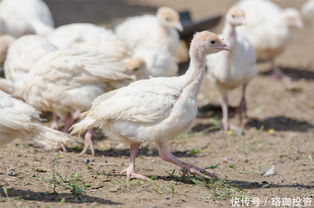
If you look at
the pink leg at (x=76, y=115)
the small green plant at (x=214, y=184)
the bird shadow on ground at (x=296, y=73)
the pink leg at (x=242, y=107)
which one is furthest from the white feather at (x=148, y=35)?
the small green plant at (x=214, y=184)

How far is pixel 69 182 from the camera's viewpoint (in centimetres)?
615

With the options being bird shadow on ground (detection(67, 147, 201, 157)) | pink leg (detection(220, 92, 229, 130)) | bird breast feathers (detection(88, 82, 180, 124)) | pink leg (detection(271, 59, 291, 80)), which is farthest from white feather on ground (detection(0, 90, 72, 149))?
pink leg (detection(271, 59, 291, 80))

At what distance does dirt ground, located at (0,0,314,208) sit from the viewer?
580cm

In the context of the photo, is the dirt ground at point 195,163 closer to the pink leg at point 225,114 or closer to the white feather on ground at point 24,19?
the pink leg at point 225,114

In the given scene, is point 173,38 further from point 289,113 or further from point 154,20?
point 289,113

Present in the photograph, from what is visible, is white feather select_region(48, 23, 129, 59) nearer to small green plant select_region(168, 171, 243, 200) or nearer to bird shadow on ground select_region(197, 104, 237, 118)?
bird shadow on ground select_region(197, 104, 237, 118)

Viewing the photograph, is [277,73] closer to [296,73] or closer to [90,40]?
[296,73]

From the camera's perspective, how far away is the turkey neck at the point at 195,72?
20.9 ft

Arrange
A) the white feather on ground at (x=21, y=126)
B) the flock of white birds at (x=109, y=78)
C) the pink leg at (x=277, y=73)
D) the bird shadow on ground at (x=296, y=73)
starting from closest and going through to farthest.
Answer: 1. the white feather on ground at (x=21, y=126)
2. the flock of white birds at (x=109, y=78)
3. the pink leg at (x=277, y=73)
4. the bird shadow on ground at (x=296, y=73)

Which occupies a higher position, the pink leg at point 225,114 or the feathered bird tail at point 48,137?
the feathered bird tail at point 48,137

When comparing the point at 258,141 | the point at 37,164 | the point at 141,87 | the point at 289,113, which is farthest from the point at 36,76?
the point at 289,113

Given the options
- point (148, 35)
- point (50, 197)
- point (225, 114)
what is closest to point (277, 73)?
point (148, 35)

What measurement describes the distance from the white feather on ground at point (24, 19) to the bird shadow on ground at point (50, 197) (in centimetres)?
536

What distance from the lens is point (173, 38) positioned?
35.4 feet
